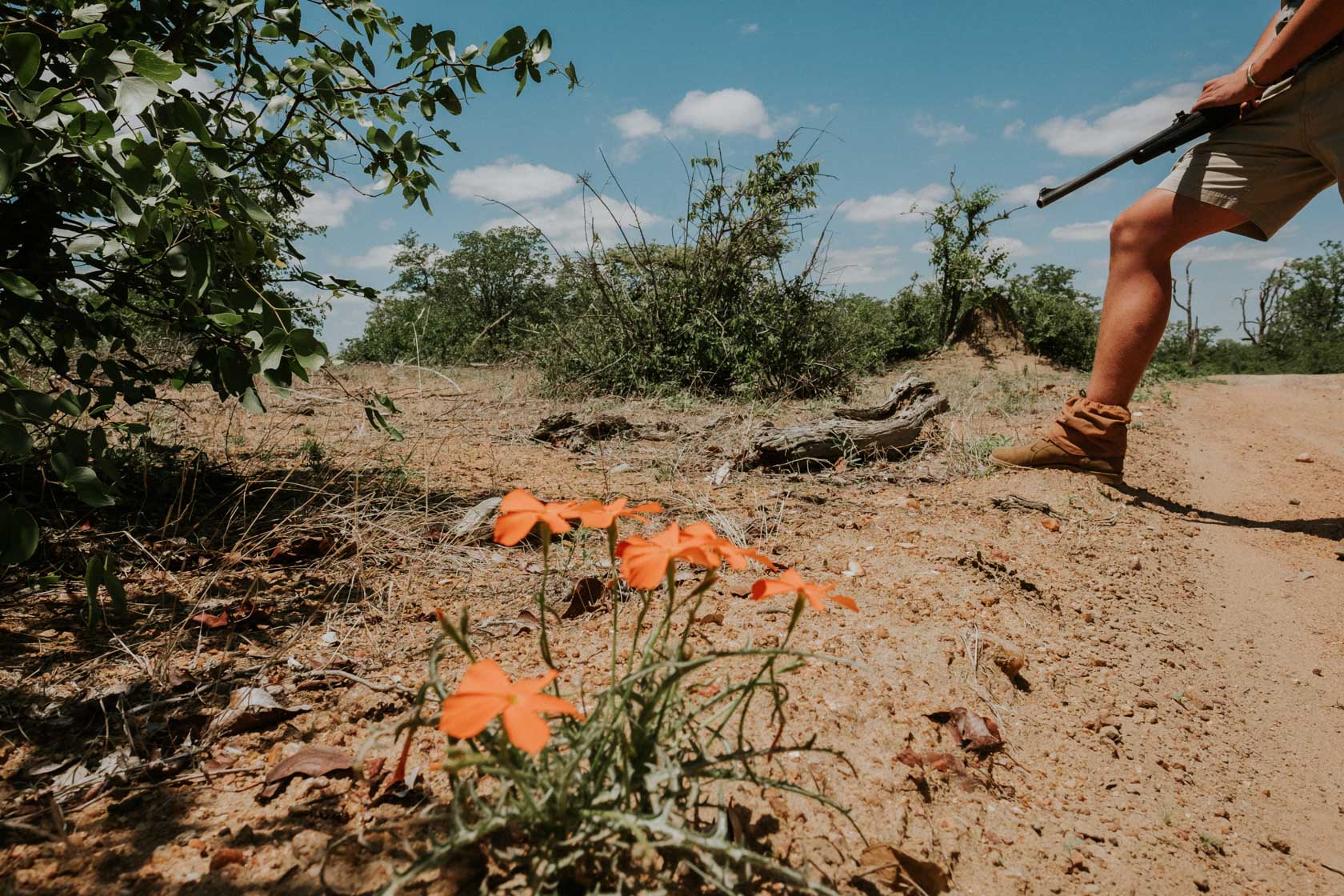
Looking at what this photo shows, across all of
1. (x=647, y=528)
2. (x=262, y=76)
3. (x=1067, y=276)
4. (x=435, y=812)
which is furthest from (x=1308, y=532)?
(x=1067, y=276)

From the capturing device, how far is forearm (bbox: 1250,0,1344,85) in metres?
2.21

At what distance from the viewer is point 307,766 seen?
111cm

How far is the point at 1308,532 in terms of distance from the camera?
268 cm

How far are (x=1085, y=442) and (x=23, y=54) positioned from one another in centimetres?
337

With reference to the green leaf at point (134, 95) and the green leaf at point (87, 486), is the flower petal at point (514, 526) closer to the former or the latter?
the green leaf at point (134, 95)

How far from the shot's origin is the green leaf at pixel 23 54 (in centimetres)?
105

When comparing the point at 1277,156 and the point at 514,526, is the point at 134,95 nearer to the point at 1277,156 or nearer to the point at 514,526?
the point at 514,526

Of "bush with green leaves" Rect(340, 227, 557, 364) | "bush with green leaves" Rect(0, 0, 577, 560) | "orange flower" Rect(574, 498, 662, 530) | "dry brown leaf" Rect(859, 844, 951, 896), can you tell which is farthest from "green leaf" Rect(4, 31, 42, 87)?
"bush with green leaves" Rect(340, 227, 557, 364)

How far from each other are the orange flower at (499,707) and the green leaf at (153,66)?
110cm

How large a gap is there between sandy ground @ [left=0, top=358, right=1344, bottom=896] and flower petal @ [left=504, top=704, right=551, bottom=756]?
499 millimetres

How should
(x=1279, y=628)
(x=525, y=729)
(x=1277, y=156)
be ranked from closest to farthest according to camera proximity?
1. (x=525, y=729)
2. (x=1279, y=628)
3. (x=1277, y=156)

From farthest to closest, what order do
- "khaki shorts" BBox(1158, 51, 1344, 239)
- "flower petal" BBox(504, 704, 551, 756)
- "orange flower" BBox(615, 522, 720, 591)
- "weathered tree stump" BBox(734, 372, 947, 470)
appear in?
"weathered tree stump" BBox(734, 372, 947, 470), "khaki shorts" BBox(1158, 51, 1344, 239), "orange flower" BBox(615, 522, 720, 591), "flower petal" BBox(504, 704, 551, 756)

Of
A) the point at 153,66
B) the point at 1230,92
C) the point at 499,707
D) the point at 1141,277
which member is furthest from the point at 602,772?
the point at 1230,92

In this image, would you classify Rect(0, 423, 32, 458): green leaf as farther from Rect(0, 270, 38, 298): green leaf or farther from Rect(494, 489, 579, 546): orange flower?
Rect(494, 489, 579, 546): orange flower
